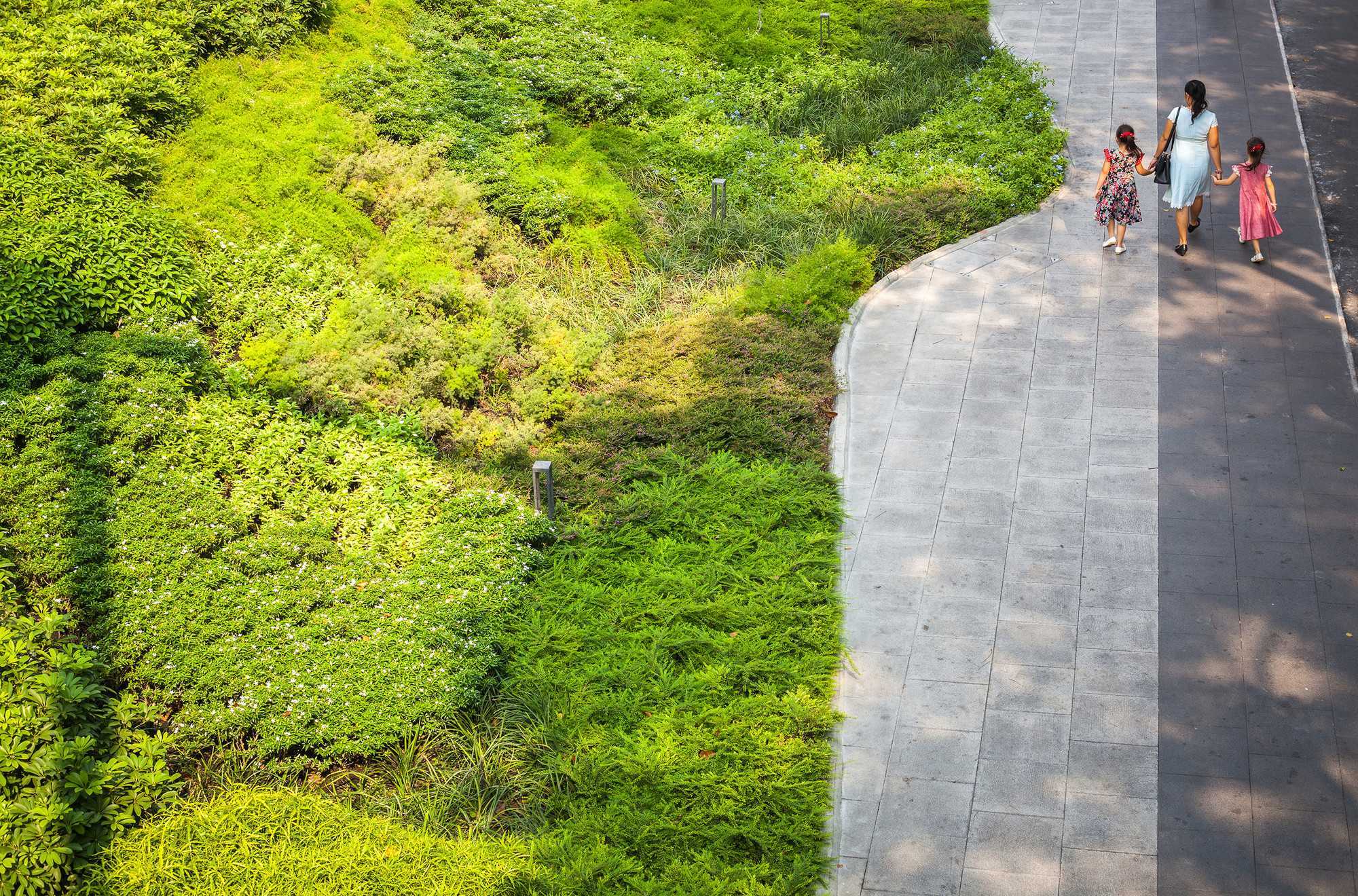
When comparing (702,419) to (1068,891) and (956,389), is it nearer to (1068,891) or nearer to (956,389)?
(956,389)

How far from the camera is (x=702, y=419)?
31.3ft

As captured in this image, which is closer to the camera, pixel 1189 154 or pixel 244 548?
pixel 244 548

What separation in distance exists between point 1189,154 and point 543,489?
7.32 metres

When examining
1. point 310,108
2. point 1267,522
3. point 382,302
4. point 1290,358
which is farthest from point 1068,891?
point 310,108

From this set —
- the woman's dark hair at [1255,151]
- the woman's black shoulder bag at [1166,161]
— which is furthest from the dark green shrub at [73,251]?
the woman's dark hair at [1255,151]

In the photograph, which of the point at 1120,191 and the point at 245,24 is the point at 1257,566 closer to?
the point at 1120,191

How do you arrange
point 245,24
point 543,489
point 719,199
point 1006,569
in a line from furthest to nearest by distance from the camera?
point 719,199 < point 245,24 < point 543,489 < point 1006,569

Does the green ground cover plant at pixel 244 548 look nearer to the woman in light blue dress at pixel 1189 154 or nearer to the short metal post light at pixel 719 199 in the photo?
the short metal post light at pixel 719 199

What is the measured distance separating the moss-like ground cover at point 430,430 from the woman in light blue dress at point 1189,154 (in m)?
1.59

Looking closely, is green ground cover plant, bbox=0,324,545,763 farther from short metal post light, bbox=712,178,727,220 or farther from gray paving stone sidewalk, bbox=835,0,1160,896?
short metal post light, bbox=712,178,727,220

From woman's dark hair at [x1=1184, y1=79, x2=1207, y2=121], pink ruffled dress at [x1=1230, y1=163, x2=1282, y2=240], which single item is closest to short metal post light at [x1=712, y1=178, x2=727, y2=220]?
woman's dark hair at [x1=1184, y1=79, x2=1207, y2=121]

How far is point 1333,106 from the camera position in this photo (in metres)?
13.9

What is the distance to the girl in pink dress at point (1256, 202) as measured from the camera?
10.9 m

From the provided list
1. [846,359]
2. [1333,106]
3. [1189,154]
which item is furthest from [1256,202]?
[846,359]
